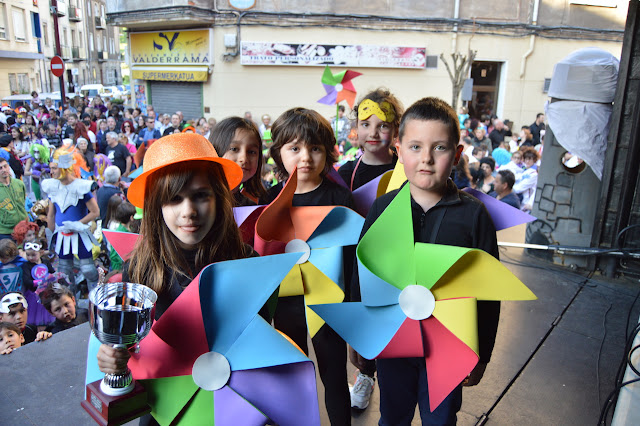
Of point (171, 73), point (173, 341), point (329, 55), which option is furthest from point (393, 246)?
point (171, 73)

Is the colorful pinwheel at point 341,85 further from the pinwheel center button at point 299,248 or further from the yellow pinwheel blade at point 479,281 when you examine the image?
the yellow pinwheel blade at point 479,281

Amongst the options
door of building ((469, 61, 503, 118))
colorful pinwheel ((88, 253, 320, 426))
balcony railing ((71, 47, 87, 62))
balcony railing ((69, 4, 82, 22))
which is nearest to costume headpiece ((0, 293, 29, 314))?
colorful pinwheel ((88, 253, 320, 426))

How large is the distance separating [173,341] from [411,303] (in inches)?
32.2

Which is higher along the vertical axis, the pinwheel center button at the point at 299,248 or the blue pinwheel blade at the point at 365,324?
the pinwheel center button at the point at 299,248

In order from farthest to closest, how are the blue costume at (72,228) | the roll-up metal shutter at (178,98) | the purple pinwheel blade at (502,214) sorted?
1. the roll-up metal shutter at (178,98)
2. the blue costume at (72,228)
3. the purple pinwheel blade at (502,214)

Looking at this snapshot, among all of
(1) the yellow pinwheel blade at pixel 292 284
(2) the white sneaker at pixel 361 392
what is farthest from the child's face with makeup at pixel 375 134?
(2) the white sneaker at pixel 361 392

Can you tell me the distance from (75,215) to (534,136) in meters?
11.4

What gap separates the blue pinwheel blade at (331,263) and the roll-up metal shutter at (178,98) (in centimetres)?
1530

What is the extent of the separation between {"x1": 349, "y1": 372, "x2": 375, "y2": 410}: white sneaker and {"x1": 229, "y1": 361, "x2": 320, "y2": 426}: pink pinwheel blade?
1208 mm

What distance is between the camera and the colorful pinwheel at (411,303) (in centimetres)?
165

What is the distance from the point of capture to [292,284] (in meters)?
2.10

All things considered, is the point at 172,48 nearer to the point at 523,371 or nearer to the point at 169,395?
the point at 523,371

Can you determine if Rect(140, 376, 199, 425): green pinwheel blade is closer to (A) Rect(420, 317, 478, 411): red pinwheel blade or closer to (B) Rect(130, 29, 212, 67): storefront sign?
(A) Rect(420, 317, 478, 411): red pinwheel blade

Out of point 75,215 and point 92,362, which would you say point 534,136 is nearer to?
point 75,215
